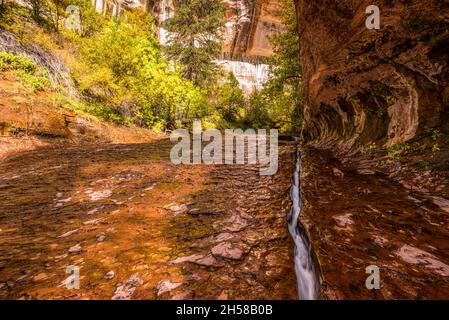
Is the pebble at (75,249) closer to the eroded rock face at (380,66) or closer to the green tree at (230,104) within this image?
the eroded rock face at (380,66)

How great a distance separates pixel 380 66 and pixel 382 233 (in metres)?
3.72

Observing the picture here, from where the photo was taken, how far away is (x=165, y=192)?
141 inches

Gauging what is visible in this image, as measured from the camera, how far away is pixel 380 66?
450cm

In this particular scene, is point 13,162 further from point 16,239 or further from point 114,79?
point 114,79

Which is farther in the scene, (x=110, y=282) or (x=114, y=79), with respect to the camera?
(x=114, y=79)

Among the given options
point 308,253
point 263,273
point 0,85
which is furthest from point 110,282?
point 0,85

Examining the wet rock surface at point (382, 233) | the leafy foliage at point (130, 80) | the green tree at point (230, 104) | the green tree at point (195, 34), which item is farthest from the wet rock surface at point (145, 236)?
the green tree at point (230, 104)

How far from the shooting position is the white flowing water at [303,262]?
5.60ft

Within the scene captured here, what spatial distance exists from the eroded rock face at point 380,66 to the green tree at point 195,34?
10.7 metres

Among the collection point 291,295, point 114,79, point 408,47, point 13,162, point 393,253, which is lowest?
point 291,295

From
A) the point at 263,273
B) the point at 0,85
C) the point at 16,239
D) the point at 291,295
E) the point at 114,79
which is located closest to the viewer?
the point at 291,295

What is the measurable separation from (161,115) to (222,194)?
11.0 meters

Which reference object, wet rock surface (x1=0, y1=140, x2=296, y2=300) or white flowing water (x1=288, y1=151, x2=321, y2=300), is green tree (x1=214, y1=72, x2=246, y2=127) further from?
white flowing water (x1=288, y1=151, x2=321, y2=300)

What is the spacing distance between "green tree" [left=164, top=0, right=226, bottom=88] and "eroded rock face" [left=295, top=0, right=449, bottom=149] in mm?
10725
